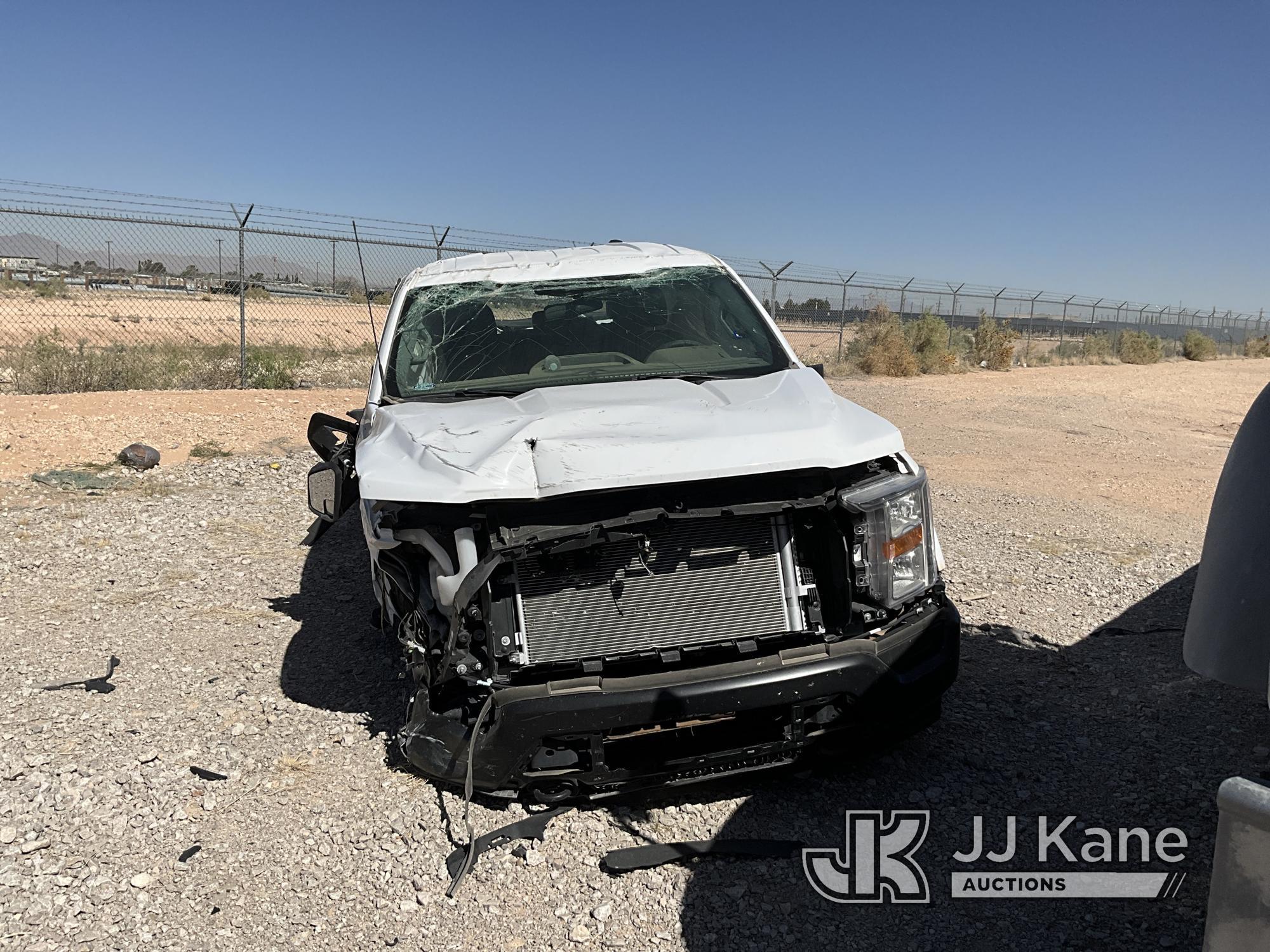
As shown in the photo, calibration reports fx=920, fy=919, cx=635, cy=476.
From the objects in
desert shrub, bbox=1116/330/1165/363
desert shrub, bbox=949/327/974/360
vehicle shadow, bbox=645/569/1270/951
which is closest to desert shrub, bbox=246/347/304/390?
vehicle shadow, bbox=645/569/1270/951

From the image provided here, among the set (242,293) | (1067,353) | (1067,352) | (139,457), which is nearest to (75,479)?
(139,457)

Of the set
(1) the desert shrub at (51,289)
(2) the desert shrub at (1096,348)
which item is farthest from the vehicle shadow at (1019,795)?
(1) the desert shrub at (51,289)

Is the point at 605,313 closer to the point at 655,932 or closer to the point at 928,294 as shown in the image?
the point at 655,932

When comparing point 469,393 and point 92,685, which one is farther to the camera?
point 92,685

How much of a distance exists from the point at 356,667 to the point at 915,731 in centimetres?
261

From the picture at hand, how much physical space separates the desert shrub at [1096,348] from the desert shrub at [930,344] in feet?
35.5

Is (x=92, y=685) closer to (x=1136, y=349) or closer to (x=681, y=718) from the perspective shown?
(x=681, y=718)

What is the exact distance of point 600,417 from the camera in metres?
3.12

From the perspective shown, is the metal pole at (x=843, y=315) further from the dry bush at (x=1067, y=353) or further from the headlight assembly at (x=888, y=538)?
the headlight assembly at (x=888, y=538)

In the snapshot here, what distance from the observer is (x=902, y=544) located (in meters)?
3.06

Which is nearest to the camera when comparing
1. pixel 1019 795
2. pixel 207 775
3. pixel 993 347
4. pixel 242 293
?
pixel 1019 795

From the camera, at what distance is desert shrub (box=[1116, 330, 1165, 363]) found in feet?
110

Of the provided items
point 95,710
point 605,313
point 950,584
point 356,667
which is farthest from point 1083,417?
point 95,710

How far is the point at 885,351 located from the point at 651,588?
18.9 m
